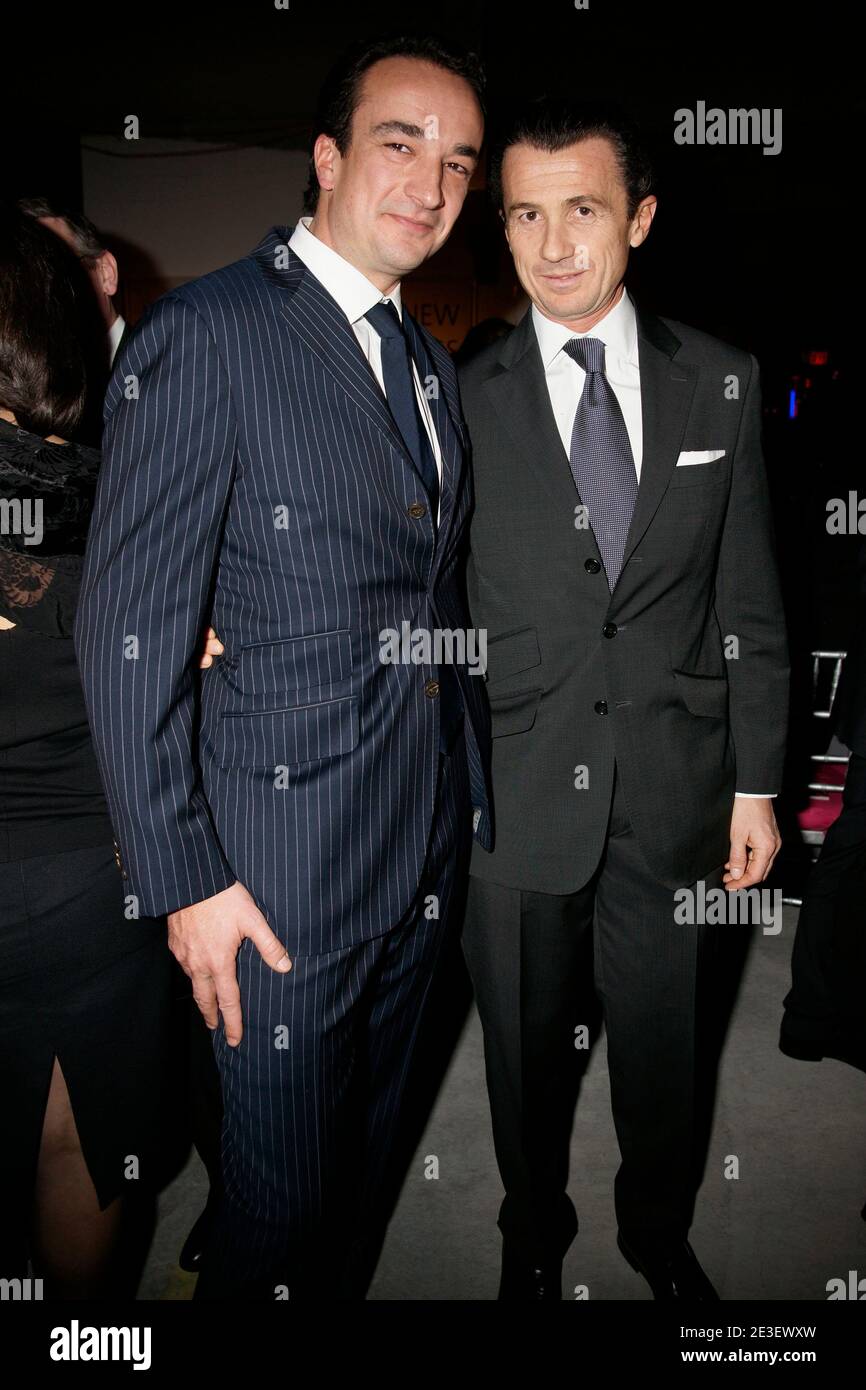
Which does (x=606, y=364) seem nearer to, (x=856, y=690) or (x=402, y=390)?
(x=402, y=390)

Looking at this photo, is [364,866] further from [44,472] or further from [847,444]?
[847,444]

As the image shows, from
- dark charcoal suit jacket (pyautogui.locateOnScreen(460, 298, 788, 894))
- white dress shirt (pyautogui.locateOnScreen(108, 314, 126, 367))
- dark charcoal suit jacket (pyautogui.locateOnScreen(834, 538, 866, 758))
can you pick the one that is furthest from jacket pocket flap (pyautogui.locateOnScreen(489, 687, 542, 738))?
white dress shirt (pyautogui.locateOnScreen(108, 314, 126, 367))

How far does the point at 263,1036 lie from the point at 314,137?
1.44 meters

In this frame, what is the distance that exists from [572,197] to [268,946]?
1.35 metres

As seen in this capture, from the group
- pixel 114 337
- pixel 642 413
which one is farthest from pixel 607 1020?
pixel 114 337

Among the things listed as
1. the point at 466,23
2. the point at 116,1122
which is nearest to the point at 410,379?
the point at 116,1122

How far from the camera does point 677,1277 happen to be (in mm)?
1919

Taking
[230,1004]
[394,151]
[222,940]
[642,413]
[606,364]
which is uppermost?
[394,151]

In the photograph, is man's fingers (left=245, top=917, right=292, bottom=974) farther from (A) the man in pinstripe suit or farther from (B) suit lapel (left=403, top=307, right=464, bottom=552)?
(B) suit lapel (left=403, top=307, right=464, bottom=552)

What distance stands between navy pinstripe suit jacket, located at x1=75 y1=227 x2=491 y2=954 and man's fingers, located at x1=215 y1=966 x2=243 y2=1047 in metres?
0.10

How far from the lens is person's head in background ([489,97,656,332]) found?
162 cm

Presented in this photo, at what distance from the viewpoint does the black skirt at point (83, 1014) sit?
140cm

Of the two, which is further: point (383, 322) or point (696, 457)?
point (696, 457)

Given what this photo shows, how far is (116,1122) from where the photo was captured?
1.51m
